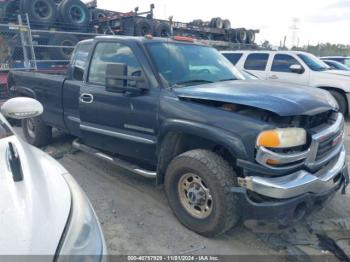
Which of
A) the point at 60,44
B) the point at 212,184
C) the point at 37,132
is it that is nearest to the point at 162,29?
the point at 60,44

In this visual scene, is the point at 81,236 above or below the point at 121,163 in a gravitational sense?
above

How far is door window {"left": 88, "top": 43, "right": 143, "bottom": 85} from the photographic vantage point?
385 cm

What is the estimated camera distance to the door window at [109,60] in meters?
3.85

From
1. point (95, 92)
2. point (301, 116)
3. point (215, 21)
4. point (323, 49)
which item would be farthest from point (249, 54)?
point (323, 49)

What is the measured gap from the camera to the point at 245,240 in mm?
3248

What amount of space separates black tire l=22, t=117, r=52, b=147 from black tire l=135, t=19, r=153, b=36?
9502mm

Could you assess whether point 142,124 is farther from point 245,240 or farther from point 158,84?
point 245,240

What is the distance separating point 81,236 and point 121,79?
2.28 metres

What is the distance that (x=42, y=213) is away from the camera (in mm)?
1595

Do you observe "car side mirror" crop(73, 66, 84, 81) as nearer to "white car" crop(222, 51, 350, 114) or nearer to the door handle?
the door handle

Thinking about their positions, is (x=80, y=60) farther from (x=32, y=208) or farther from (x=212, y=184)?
(x=32, y=208)

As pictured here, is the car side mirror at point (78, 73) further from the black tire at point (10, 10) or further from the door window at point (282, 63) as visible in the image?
the black tire at point (10, 10)

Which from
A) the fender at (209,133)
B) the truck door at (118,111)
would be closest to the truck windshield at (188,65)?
the truck door at (118,111)

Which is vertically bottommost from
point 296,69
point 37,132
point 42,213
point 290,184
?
point 37,132
